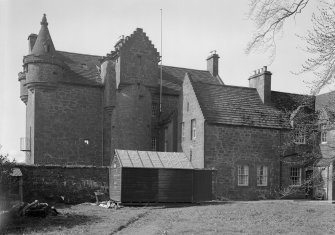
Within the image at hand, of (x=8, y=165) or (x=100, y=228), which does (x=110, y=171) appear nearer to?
(x=8, y=165)

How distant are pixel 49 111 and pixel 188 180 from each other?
54.3ft

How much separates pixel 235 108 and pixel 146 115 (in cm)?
917

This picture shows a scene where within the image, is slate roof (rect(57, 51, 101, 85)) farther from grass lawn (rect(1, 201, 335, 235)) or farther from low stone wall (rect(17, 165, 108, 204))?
grass lawn (rect(1, 201, 335, 235))

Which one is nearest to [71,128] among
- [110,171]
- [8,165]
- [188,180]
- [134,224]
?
[110,171]

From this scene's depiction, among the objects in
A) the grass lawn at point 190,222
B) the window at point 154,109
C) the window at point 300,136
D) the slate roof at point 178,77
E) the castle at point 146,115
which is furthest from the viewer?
the slate roof at point 178,77

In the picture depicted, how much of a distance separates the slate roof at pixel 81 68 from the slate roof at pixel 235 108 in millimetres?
10663

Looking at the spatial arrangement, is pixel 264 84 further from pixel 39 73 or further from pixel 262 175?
pixel 39 73

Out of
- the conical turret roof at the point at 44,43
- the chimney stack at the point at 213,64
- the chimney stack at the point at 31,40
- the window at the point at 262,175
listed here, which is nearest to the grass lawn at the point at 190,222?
the window at the point at 262,175

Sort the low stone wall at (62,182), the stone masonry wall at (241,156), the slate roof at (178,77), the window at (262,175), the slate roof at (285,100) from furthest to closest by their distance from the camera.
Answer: the slate roof at (178,77)
the slate roof at (285,100)
the window at (262,175)
the stone masonry wall at (241,156)
the low stone wall at (62,182)

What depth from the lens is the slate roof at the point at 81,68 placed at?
44.3 m

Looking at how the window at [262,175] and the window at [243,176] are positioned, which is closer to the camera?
the window at [243,176]

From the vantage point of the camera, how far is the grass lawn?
18.5 meters

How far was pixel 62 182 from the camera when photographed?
106 ft

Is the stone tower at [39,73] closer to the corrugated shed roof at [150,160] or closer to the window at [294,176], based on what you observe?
the corrugated shed roof at [150,160]
